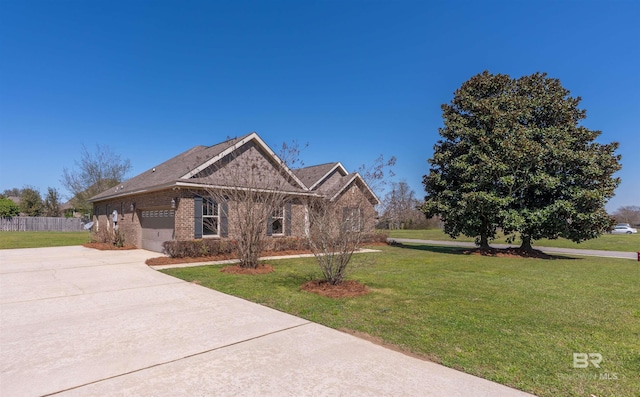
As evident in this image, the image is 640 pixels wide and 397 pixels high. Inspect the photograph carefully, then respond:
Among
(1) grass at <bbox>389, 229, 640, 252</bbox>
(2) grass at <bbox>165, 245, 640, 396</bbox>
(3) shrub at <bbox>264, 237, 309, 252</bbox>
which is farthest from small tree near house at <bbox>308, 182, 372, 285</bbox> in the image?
(1) grass at <bbox>389, 229, 640, 252</bbox>

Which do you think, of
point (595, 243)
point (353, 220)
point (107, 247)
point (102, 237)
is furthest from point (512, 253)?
point (102, 237)

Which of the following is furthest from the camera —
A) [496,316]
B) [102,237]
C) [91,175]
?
[91,175]

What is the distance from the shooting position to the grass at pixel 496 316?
3457 mm

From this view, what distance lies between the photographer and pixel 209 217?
14391 mm

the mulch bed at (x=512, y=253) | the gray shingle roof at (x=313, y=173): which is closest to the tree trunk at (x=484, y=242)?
the mulch bed at (x=512, y=253)

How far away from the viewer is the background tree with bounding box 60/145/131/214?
3569cm

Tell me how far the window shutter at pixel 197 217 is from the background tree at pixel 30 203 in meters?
43.7

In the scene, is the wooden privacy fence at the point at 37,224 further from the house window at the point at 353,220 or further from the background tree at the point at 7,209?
the house window at the point at 353,220

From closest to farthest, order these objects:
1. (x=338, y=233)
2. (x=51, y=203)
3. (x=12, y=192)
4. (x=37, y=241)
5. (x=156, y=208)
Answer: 1. (x=338, y=233)
2. (x=156, y=208)
3. (x=37, y=241)
4. (x=51, y=203)
5. (x=12, y=192)

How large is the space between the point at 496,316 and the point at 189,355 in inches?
186

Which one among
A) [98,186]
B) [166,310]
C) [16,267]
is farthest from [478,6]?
[98,186]

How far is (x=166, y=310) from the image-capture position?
18.6 feet

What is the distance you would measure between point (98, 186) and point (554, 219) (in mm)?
40817

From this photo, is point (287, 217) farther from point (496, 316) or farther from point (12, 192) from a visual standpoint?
point (12, 192)
